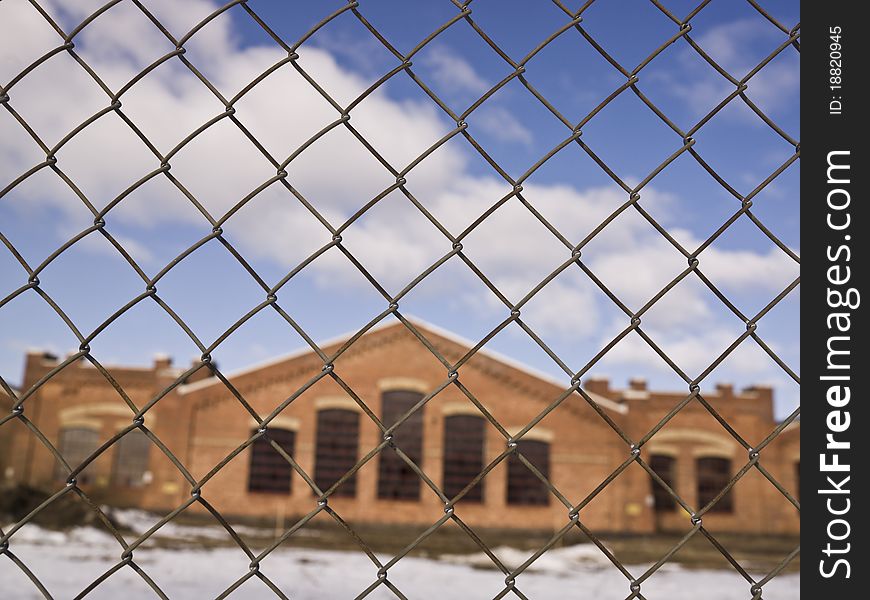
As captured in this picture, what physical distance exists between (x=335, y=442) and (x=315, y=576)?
10403 millimetres

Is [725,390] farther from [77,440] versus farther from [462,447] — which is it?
[77,440]

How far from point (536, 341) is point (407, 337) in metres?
20.9

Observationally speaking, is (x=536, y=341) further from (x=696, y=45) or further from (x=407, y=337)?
(x=407, y=337)

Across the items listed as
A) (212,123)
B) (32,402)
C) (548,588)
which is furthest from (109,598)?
(32,402)

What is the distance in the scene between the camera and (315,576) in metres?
11.8

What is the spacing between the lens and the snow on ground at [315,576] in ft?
30.0

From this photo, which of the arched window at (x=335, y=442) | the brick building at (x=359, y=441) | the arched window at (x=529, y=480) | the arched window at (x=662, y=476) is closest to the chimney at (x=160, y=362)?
the brick building at (x=359, y=441)

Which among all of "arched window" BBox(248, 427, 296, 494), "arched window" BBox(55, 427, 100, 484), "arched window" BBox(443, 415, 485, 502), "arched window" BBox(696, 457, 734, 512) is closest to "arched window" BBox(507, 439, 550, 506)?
"arched window" BBox(443, 415, 485, 502)

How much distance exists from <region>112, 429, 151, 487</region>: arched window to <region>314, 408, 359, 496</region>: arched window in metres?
5.09

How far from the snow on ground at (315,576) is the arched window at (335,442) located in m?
6.21

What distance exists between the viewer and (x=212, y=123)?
1206mm

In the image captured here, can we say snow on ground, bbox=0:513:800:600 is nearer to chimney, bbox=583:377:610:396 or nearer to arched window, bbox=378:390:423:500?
arched window, bbox=378:390:423:500

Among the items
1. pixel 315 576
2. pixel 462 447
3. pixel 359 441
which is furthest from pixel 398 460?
pixel 315 576

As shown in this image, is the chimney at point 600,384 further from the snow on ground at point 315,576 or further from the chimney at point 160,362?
the chimney at point 160,362
